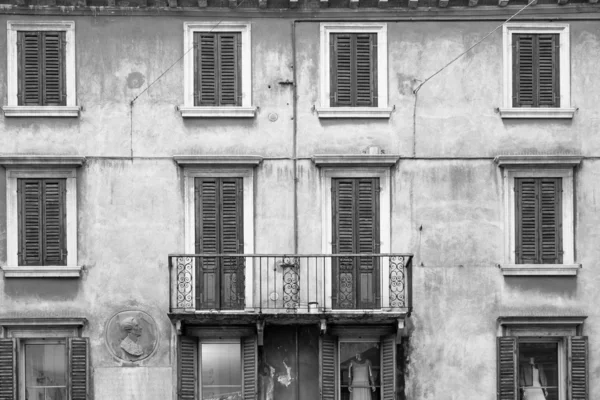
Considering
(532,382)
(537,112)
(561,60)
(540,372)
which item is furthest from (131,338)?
(561,60)

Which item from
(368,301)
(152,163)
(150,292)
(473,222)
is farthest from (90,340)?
(473,222)

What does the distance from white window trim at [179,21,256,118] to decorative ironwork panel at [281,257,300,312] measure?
307 cm

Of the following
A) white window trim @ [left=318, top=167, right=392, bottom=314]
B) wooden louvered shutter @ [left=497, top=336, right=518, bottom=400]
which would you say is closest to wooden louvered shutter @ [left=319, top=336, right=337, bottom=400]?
white window trim @ [left=318, top=167, right=392, bottom=314]

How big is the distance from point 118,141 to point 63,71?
182 centimetres

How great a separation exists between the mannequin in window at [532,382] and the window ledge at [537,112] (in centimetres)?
492

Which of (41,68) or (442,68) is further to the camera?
(442,68)

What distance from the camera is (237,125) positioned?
96.6 ft

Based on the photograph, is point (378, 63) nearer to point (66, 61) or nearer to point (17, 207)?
point (66, 61)

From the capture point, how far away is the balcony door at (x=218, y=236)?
95.3ft

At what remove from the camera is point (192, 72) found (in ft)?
97.1

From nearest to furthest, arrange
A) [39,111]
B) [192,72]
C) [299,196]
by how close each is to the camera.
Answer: [39,111]
[299,196]
[192,72]

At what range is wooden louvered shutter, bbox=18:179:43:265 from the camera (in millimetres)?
29141

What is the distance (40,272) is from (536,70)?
10.8m

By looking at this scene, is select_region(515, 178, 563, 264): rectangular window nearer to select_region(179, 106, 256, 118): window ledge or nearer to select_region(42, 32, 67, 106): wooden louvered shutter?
select_region(179, 106, 256, 118): window ledge
